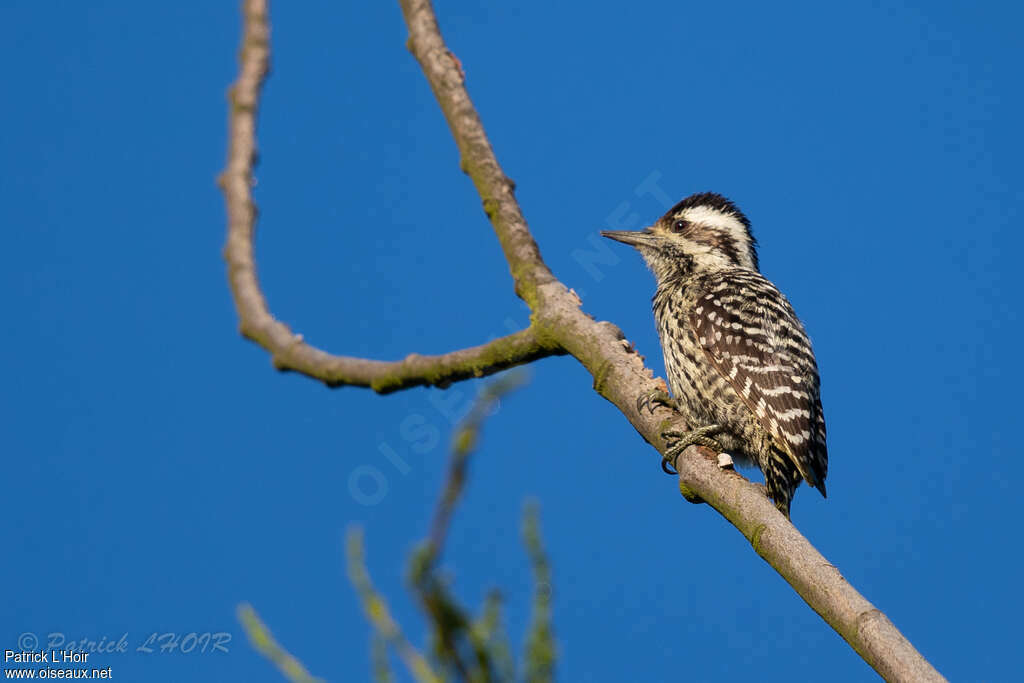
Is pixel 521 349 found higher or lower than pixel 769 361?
lower

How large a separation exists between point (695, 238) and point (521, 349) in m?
3.66

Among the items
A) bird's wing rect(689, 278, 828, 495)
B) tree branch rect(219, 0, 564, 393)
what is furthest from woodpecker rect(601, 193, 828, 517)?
tree branch rect(219, 0, 564, 393)

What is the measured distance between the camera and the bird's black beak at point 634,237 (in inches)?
281

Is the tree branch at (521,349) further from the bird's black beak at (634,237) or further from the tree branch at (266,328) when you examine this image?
the bird's black beak at (634,237)

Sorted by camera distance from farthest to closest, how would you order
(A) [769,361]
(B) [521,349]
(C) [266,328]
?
(A) [769,361] → (B) [521,349] → (C) [266,328]

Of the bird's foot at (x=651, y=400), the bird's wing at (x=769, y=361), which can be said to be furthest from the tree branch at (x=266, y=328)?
the bird's wing at (x=769, y=361)

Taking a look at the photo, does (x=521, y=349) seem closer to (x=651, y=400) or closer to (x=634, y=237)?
(x=651, y=400)

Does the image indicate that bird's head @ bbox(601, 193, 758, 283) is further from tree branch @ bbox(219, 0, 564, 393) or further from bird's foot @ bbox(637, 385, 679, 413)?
tree branch @ bbox(219, 0, 564, 393)

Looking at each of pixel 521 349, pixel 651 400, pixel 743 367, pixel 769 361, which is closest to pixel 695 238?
pixel 769 361

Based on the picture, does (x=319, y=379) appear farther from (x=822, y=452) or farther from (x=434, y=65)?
(x=822, y=452)

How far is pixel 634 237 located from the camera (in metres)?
7.16

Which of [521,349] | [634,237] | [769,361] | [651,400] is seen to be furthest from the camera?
[634,237]

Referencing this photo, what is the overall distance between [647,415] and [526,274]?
2.22ft

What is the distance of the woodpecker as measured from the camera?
19.0 feet
